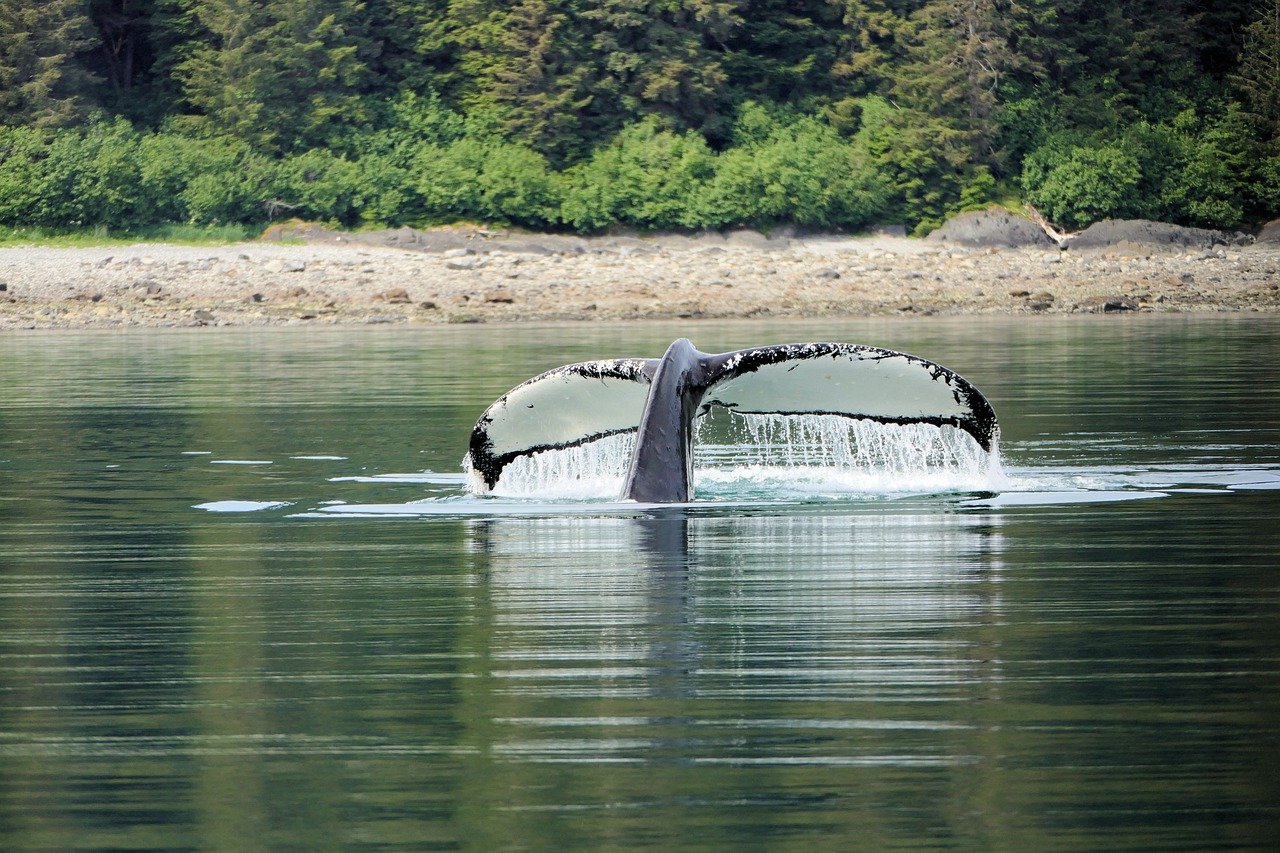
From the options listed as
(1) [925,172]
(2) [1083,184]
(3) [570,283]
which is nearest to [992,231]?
(1) [925,172]

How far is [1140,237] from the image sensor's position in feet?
187

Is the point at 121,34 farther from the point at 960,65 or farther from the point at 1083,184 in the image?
the point at 1083,184

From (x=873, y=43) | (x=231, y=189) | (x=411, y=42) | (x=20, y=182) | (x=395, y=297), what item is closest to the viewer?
(x=395, y=297)

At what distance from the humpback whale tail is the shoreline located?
1154 inches

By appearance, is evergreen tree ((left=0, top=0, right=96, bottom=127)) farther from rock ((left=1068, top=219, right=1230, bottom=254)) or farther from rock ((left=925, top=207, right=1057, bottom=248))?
rock ((left=1068, top=219, right=1230, bottom=254))

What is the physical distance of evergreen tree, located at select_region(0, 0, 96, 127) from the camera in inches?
2229

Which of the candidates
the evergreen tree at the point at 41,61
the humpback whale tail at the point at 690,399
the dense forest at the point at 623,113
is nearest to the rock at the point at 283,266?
the dense forest at the point at 623,113

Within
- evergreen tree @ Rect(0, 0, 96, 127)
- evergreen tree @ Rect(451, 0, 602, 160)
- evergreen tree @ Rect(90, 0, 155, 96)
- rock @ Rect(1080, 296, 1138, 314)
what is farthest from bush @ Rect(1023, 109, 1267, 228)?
evergreen tree @ Rect(0, 0, 96, 127)

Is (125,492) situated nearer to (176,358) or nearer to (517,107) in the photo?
(176,358)

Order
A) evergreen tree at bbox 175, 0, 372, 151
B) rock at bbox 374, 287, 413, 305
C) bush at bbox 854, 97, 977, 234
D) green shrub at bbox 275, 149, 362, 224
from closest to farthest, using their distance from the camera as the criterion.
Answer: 1. rock at bbox 374, 287, 413, 305
2. green shrub at bbox 275, 149, 362, 224
3. evergreen tree at bbox 175, 0, 372, 151
4. bush at bbox 854, 97, 977, 234

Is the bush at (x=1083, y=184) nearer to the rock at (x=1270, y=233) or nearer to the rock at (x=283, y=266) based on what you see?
the rock at (x=1270, y=233)

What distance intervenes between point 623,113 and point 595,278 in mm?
14017

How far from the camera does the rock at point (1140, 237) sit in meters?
56.7

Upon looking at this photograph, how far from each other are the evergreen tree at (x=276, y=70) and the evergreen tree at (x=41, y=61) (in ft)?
10.2
